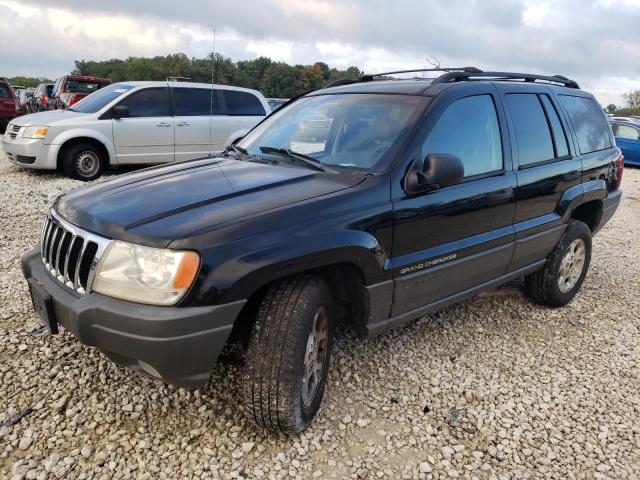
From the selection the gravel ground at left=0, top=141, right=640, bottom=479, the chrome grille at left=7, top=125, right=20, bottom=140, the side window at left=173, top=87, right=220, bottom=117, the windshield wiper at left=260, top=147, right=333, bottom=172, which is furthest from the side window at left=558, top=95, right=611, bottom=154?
the chrome grille at left=7, top=125, right=20, bottom=140

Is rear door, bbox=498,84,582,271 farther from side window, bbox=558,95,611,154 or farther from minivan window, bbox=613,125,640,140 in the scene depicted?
minivan window, bbox=613,125,640,140

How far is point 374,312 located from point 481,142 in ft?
4.51

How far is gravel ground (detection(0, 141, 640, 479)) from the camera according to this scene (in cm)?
238

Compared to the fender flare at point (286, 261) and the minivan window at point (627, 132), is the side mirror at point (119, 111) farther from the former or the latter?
the minivan window at point (627, 132)

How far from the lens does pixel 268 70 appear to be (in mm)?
41625

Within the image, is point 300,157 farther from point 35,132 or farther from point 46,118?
point 46,118

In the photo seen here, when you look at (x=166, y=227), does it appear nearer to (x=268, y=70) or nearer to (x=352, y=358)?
(x=352, y=358)

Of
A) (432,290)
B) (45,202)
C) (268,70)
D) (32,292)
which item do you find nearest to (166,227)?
(32,292)

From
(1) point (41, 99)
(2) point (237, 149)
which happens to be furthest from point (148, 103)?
(1) point (41, 99)

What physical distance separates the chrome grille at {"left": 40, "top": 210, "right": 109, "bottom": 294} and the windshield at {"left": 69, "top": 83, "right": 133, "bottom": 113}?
7.10m

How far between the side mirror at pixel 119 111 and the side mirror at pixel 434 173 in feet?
23.8

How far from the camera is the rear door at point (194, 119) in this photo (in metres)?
9.33

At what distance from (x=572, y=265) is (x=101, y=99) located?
8.18 m

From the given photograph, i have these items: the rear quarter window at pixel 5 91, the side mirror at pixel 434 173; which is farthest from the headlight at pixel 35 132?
the rear quarter window at pixel 5 91
